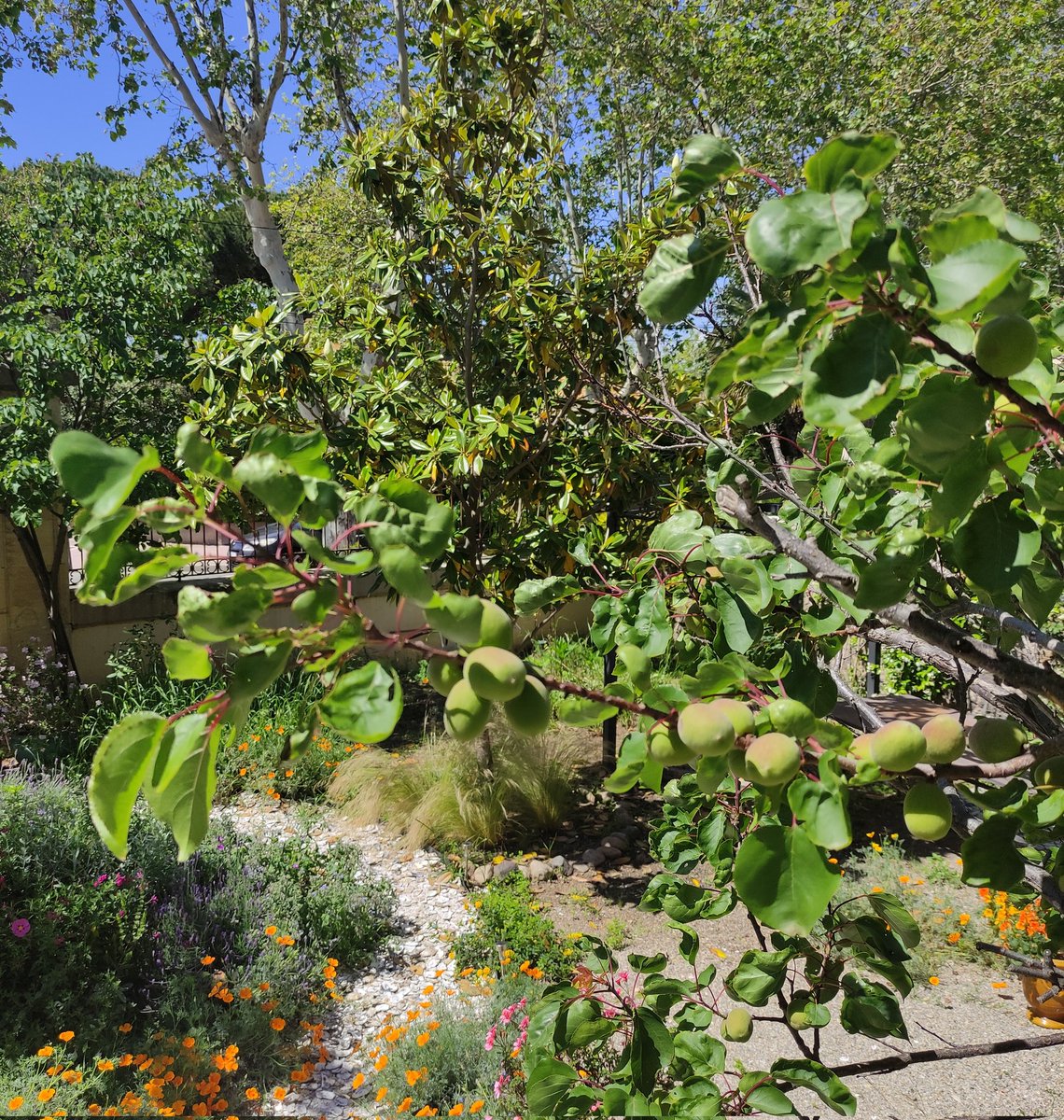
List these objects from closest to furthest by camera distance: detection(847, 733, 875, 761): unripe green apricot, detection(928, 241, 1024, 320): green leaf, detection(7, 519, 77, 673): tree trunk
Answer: detection(928, 241, 1024, 320): green leaf → detection(847, 733, 875, 761): unripe green apricot → detection(7, 519, 77, 673): tree trunk

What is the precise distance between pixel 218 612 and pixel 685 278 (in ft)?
1.38

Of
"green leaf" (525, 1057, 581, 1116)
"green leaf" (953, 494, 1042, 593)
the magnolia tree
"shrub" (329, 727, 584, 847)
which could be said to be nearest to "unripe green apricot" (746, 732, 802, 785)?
the magnolia tree

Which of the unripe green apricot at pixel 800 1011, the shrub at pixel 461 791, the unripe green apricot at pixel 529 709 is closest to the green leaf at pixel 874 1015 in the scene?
the unripe green apricot at pixel 800 1011

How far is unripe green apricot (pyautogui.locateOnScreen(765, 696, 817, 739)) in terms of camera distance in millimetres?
684

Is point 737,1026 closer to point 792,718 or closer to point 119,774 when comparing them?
point 792,718

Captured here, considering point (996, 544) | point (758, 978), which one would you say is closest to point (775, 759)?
point (996, 544)

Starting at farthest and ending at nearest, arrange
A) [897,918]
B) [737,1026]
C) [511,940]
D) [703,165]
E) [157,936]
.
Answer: [511,940]
[157,936]
[737,1026]
[897,918]
[703,165]

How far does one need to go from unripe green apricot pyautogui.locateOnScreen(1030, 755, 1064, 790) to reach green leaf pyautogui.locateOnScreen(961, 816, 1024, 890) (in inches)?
4.0

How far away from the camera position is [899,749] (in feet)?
2.19

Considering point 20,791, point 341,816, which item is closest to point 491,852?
point 341,816

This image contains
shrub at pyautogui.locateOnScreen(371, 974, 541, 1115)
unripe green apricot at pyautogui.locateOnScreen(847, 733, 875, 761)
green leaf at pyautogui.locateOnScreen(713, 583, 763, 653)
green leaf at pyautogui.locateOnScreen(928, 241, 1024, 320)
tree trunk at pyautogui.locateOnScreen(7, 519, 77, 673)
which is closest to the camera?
green leaf at pyautogui.locateOnScreen(928, 241, 1024, 320)

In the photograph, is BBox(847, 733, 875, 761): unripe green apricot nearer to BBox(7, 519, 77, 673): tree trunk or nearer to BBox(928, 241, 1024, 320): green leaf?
BBox(928, 241, 1024, 320): green leaf

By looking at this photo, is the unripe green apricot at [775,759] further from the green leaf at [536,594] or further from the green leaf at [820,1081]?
the green leaf at [820,1081]

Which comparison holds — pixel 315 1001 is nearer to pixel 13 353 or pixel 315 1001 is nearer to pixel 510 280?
pixel 510 280
